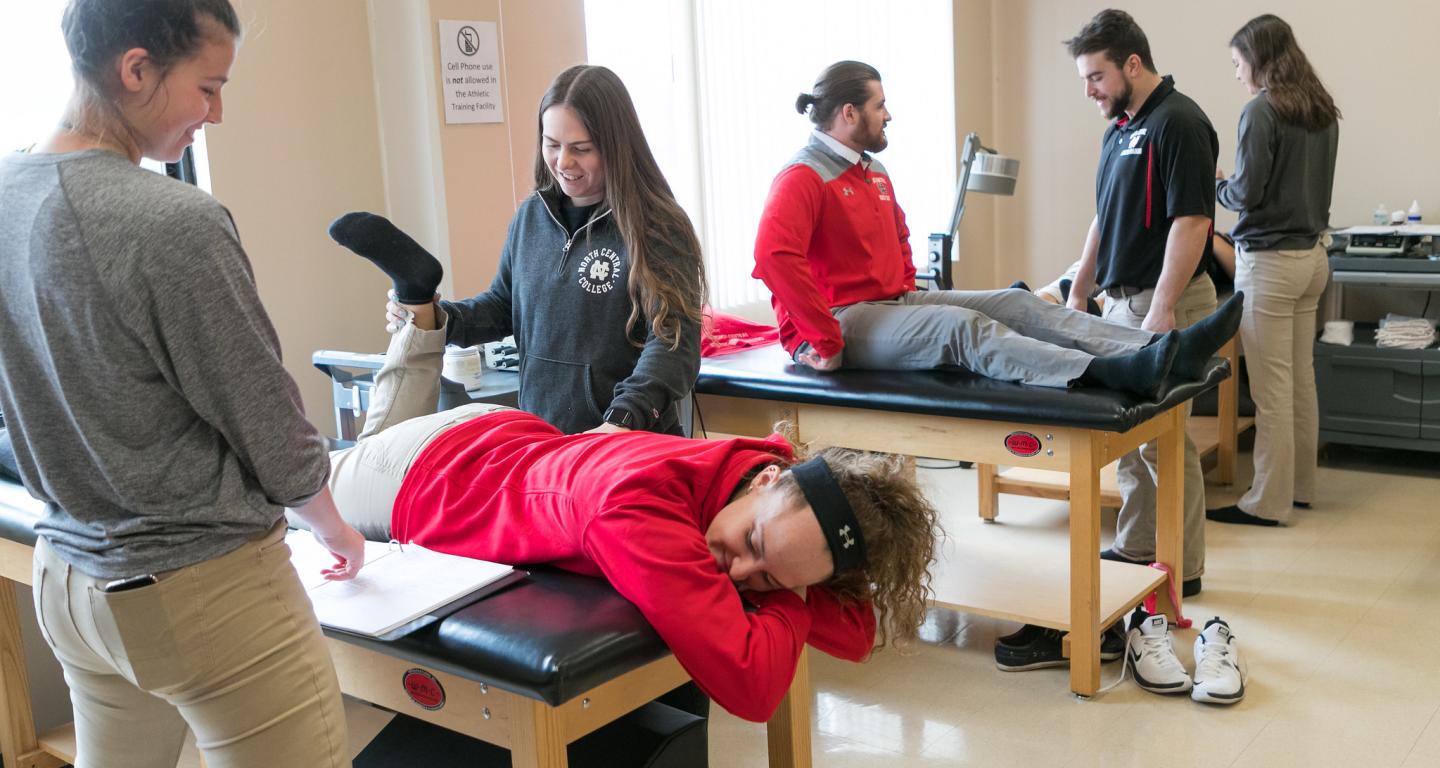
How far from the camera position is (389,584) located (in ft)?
5.30

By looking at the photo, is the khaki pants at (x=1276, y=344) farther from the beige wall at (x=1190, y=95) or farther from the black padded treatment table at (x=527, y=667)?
the black padded treatment table at (x=527, y=667)

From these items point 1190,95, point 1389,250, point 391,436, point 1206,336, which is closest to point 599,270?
point 391,436

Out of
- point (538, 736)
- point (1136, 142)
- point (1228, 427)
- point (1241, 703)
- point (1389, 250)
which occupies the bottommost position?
point (1241, 703)

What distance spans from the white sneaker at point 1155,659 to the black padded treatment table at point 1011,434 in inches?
2.8

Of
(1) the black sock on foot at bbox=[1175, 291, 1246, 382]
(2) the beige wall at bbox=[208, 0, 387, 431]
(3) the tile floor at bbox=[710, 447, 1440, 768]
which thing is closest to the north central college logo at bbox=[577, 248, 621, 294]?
(3) the tile floor at bbox=[710, 447, 1440, 768]

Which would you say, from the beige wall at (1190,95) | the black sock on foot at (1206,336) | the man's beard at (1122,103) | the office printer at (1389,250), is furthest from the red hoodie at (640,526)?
the beige wall at (1190,95)

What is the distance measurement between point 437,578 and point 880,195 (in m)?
1.88

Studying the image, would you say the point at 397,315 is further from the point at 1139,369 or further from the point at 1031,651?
the point at 1031,651

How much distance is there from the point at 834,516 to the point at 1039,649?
62.1 inches

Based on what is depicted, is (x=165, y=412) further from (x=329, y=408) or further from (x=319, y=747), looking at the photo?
(x=329, y=408)

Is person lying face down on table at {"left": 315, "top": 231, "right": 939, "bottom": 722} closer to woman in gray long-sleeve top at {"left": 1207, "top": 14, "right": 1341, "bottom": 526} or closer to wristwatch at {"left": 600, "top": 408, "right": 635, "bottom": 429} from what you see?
wristwatch at {"left": 600, "top": 408, "right": 635, "bottom": 429}

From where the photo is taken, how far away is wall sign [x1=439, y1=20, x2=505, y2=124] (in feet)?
10.6

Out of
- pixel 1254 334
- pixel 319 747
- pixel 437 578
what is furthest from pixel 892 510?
pixel 1254 334

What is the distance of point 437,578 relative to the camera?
162 centimetres
